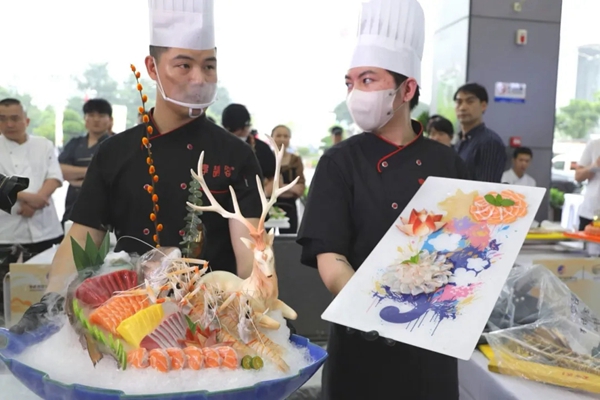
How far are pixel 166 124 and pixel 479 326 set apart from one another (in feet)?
2.89

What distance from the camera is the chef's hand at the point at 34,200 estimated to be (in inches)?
123

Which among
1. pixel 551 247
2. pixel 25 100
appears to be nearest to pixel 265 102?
pixel 25 100

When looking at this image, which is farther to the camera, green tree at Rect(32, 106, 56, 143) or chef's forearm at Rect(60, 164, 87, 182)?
green tree at Rect(32, 106, 56, 143)

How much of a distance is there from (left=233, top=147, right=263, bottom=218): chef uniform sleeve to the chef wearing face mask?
0.13 meters

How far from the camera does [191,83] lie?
1230 mm

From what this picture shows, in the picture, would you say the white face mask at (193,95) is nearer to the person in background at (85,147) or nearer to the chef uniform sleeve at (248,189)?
→ the chef uniform sleeve at (248,189)

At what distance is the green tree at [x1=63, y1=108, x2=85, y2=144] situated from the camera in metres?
4.94

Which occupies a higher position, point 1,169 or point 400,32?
point 400,32

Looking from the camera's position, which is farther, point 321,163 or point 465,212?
point 321,163

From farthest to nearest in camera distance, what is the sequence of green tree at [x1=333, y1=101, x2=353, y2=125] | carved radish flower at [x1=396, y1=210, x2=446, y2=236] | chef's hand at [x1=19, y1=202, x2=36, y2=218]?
green tree at [x1=333, y1=101, x2=353, y2=125]
chef's hand at [x1=19, y1=202, x2=36, y2=218]
carved radish flower at [x1=396, y1=210, x2=446, y2=236]

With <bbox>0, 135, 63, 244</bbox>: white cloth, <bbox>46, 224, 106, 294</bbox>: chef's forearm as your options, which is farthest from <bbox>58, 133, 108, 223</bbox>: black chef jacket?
<bbox>46, 224, 106, 294</bbox>: chef's forearm

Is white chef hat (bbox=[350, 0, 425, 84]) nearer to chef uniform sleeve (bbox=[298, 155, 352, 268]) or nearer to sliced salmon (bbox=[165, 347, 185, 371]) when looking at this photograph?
chef uniform sleeve (bbox=[298, 155, 352, 268])

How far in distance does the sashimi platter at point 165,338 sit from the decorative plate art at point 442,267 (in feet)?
0.60

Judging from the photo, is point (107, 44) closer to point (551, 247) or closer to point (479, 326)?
point (551, 247)
